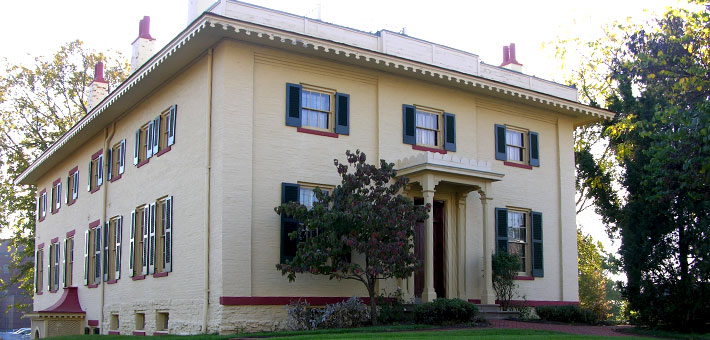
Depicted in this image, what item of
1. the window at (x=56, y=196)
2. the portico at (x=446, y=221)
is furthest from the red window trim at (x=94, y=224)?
the portico at (x=446, y=221)

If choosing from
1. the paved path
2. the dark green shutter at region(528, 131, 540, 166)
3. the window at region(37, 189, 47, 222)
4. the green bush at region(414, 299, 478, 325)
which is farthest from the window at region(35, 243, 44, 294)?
the paved path

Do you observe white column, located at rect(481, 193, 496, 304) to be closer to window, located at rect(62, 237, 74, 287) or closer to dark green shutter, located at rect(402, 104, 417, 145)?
dark green shutter, located at rect(402, 104, 417, 145)

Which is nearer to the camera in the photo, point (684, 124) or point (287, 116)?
point (684, 124)

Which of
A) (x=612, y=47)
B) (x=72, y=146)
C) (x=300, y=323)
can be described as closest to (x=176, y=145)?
(x=300, y=323)

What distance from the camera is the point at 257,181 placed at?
18.8 metres

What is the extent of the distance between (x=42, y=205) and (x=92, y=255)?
11.4 meters

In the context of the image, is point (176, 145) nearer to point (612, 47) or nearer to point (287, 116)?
point (287, 116)

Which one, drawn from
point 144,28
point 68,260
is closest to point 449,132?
point 144,28

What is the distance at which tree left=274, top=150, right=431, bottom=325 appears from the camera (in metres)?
17.3

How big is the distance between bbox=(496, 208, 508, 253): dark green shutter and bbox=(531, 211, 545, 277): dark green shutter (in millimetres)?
1333

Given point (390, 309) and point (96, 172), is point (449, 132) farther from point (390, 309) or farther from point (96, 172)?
point (96, 172)

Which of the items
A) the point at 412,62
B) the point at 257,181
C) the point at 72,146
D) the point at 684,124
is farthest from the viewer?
the point at 72,146

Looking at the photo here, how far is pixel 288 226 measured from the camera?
62.0ft

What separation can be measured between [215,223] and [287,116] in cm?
323
